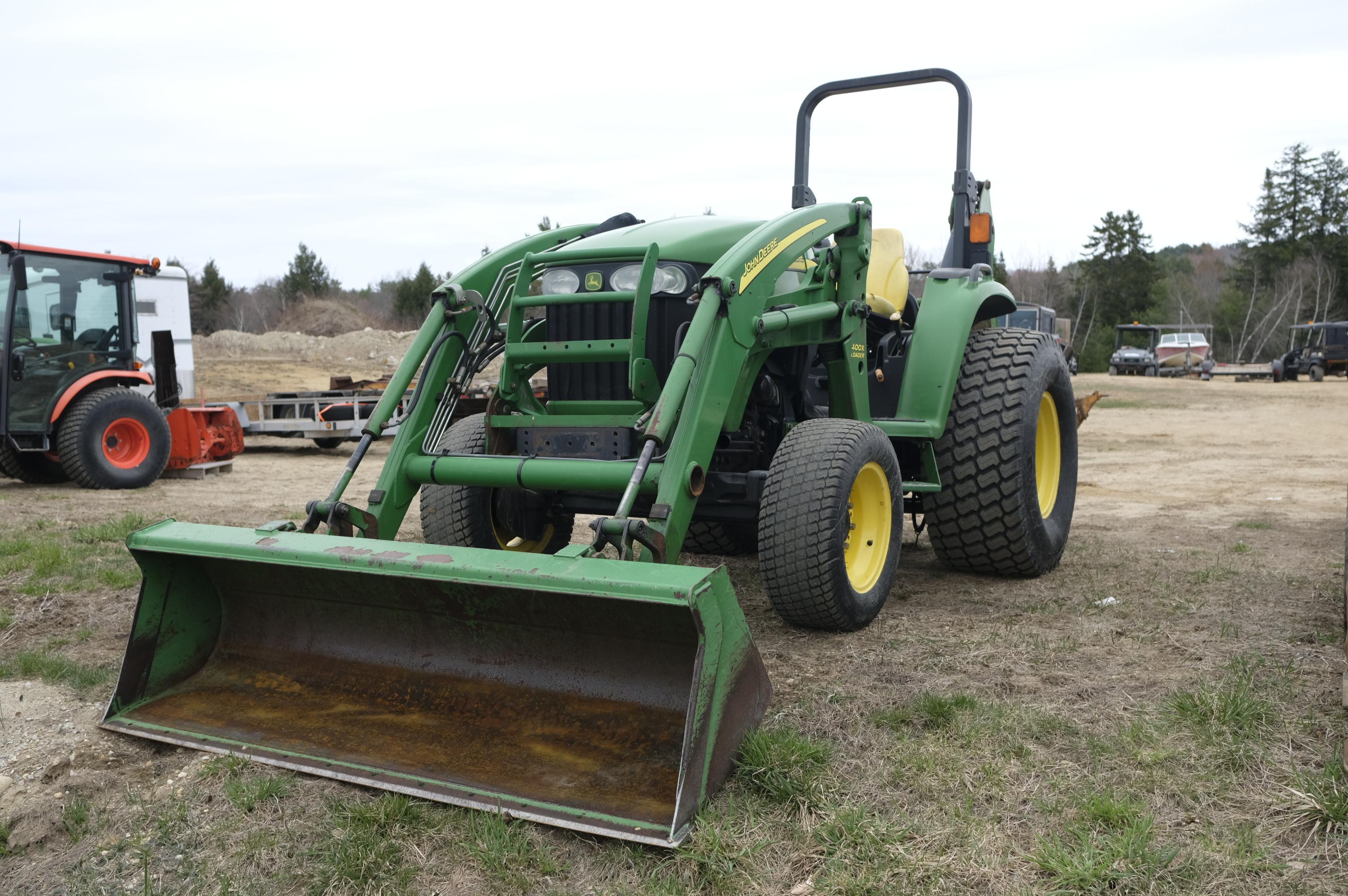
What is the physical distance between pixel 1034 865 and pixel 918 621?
210 centimetres

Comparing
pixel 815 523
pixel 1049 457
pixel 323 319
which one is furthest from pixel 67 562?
pixel 323 319

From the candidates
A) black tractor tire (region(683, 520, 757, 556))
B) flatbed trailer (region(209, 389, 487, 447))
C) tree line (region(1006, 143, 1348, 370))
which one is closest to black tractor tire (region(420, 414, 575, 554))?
black tractor tire (region(683, 520, 757, 556))

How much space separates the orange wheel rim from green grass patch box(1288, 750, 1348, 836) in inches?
390

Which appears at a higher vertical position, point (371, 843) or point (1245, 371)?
point (1245, 371)

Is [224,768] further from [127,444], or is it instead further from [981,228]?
[127,444]

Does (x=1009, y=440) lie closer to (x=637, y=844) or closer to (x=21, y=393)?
(x=637, y=844)

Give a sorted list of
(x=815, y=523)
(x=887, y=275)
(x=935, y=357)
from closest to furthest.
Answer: (x=815, y=523) → (x=935, y=357) → (x=887, y=275)

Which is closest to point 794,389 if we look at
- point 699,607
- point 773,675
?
point 773,675

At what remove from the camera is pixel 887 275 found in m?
5.56

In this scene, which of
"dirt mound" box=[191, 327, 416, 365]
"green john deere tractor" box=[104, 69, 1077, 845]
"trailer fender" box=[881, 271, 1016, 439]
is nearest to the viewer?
"green john deere tractor" box=[104, 69, 1077, 845]

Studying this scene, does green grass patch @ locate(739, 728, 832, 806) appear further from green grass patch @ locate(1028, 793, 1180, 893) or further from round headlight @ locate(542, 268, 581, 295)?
round headlight @ locate(542, 268, 581, 295)

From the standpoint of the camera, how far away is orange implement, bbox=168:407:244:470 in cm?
1111

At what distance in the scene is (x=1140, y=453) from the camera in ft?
43.4

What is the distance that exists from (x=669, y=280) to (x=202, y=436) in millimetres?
8346
